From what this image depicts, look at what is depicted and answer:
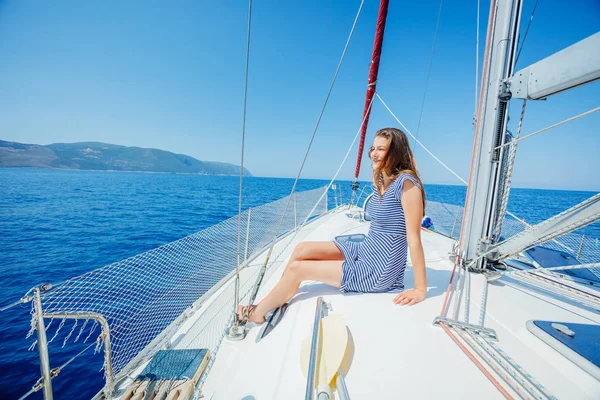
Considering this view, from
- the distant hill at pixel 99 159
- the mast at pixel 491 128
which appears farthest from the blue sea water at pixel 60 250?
the distant hill at pixel 99 159

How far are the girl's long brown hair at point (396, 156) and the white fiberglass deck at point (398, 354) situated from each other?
94cm

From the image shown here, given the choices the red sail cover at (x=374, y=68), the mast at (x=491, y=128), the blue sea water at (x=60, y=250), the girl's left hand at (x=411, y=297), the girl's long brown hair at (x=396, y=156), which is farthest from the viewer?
the red sail cover at (x=374, y=68)

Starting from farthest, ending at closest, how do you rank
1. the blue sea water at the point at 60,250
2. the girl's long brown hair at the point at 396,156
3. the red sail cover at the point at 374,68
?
1. the red sail cover at the point at 374,68
2. the blue sea water at the point at 60,250
3. the girl's long brown hair at the point at 396,156

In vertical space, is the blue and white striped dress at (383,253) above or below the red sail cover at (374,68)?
below

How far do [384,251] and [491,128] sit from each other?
1.45m

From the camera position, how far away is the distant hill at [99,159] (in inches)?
4087

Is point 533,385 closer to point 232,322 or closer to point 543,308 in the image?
point 543,308

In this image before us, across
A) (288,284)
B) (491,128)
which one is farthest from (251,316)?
(491,128)

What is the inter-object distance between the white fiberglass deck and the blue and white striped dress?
10 centimetres

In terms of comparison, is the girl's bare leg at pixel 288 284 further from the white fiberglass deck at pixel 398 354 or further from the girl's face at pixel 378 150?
the girl's face at pixel 378 150

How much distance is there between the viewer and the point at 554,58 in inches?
50.5

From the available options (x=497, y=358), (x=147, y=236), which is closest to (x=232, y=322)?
(x=497, y=358)

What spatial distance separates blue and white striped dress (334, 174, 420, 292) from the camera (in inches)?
67.3

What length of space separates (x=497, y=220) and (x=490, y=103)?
1.03 m
